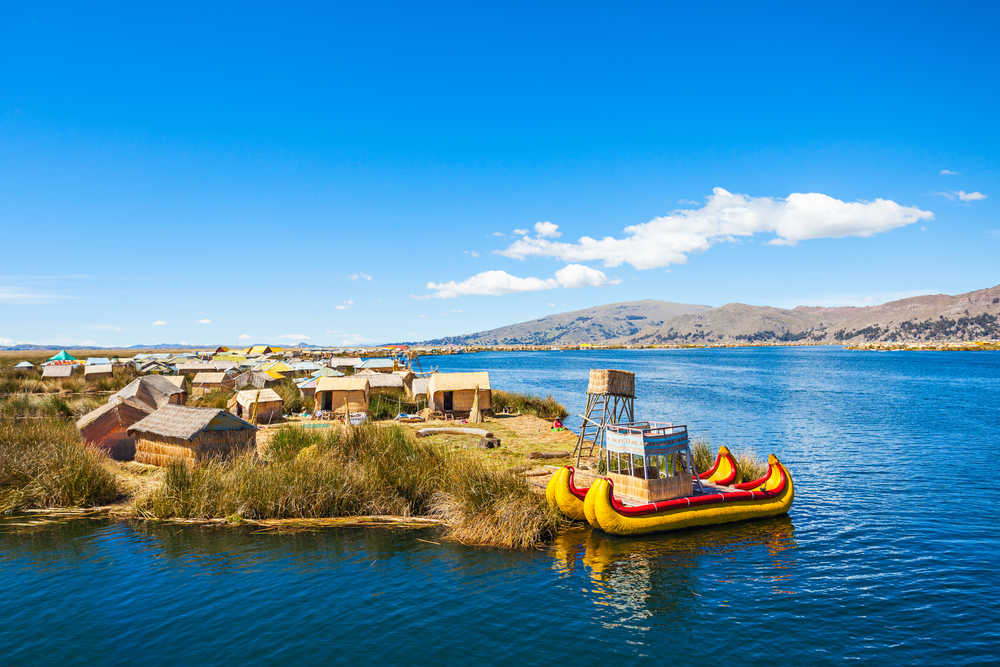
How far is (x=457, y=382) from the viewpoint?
40156 mm

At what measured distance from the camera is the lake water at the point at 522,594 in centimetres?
1077

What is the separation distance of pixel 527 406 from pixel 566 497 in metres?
28.9

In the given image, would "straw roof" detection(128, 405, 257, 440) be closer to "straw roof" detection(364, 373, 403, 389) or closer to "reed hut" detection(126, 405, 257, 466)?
"reed hut" detection(126, 405, 257, 466)

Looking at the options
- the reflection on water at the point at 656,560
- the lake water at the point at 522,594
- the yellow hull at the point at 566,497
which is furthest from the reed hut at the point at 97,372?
the reflection on water at the point at 656,560

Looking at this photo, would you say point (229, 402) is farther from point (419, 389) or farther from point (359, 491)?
point (359, 491)

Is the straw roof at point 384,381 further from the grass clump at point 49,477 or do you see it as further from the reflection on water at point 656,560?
the reflection on water at point 656,560

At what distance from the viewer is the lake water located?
1077cm

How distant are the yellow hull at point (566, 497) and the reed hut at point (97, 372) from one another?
2457 inches

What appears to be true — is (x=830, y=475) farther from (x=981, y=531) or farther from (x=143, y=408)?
(x=143, y=408)

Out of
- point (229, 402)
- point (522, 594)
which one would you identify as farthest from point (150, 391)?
point (522, 594)

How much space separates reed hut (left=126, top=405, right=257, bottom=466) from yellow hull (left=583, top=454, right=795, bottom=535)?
1447cm

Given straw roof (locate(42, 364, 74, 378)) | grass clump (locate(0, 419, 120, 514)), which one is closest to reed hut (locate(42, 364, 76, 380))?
straw roof (locate(42, 364, 74, 378))

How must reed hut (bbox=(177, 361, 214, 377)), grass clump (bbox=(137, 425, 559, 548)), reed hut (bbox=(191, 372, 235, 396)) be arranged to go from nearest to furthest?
grass clump (bbox=(137, 425, 559, 548))
reed hut (bbox=(191, 372, 235, 396))
reed hut (bbox=(177, 361, 214, 377))

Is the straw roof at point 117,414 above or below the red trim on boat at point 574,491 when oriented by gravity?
above
